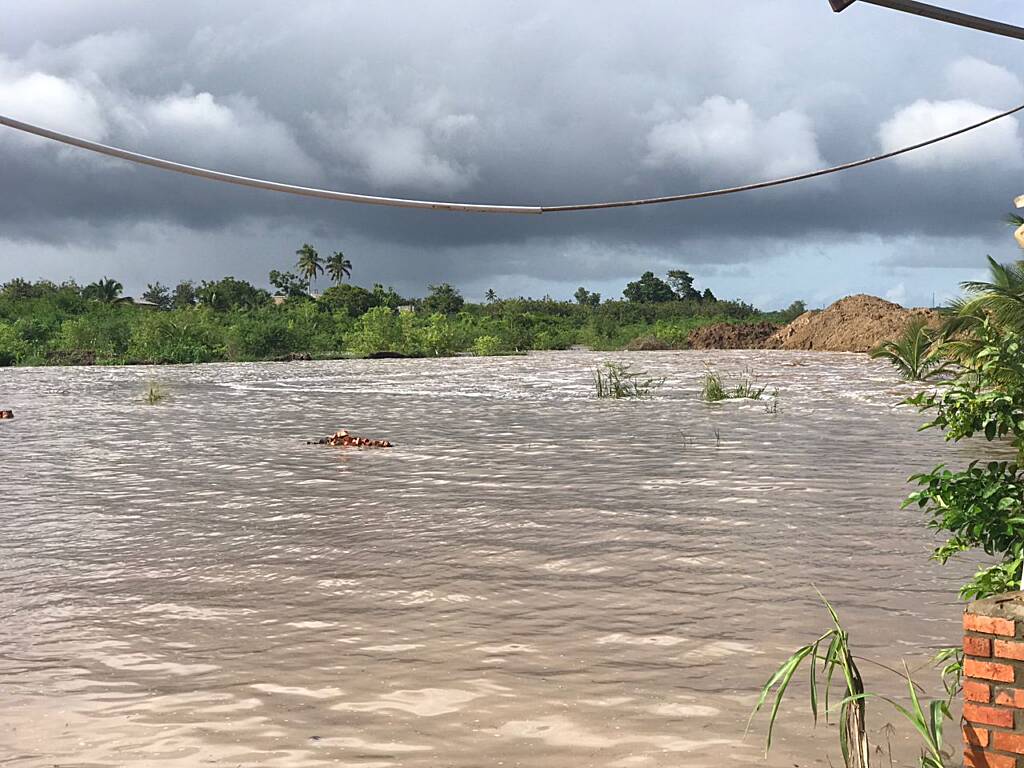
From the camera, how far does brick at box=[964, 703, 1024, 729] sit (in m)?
2.74

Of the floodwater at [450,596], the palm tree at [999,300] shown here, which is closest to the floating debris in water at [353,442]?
the floodwater at [450,596]

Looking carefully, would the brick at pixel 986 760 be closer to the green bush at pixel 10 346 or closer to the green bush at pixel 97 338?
the green bush at pixel 97 338

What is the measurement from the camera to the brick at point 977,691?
2.78m

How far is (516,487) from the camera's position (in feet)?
28.0

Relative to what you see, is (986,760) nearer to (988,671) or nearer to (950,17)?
(988,671)

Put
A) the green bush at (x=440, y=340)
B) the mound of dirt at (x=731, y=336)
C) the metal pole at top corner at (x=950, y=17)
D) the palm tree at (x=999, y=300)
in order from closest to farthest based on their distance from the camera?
the metal pole at top corner at (x=950, y=17) < the palm tree at (x=999, y=300) < the green bush at (x=440, y=340) < the mound of dirt at (x=731, y=336)

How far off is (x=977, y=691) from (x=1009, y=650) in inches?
6.5

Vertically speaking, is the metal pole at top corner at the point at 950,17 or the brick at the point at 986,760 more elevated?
the metal pole at top corner at the point at 950,17

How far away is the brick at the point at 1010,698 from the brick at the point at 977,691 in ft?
0.08

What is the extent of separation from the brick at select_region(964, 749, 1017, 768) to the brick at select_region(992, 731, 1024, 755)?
24mm

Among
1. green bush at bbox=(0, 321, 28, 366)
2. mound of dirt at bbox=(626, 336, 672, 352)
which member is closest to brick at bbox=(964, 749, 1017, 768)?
green bush at bbox=(0, 321, 28, 366)

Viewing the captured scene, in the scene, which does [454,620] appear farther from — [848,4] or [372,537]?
[848,4]

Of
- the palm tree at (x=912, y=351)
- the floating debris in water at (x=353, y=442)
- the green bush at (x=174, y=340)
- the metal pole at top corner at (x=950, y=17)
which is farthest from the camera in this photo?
the green bush at (x=174, y=340)

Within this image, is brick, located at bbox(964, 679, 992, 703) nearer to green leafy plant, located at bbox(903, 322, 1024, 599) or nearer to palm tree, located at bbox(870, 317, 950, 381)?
green leafy plant, located at bbox(903, 322, 1024, 599)
